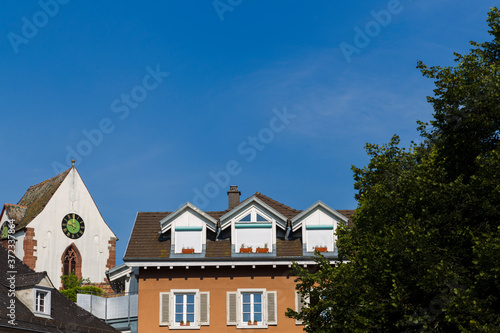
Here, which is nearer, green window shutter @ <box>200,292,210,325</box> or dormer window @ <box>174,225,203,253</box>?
green window shutter @ <box>200,292,210,325</box>

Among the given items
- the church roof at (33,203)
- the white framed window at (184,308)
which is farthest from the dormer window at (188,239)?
the church roof at (33,203)

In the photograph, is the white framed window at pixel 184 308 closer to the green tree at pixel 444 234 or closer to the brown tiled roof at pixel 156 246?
the brown tiled roof at pixel 156 246

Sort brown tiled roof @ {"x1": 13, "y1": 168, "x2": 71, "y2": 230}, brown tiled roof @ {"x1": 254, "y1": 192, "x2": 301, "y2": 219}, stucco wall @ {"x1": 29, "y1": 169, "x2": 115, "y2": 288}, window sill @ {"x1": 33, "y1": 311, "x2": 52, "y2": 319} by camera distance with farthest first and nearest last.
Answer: brown tiled roof @ {"x1": 13, "y1": 168, "x2": 71, "y2": 230}, stucco wall @ {"x1": 29, "y1": 169, "x2": 115, "y2": 288}, brown tiled roof @ {"x1": 254, "y1": 192, "x2": 301, "y2": 219}, window sill @ {"x1": 33, "y1": 311, "x2": 52, "y2": 319}

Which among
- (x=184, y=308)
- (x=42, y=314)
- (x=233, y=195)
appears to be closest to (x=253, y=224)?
(x=184, y=308)

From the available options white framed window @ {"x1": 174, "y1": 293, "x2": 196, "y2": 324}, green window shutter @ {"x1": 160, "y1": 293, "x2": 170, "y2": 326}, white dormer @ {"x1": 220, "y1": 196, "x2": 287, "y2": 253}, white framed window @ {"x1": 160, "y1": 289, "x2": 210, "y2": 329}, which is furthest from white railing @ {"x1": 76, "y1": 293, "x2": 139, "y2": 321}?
white dormer @ {"x1": 220, "y1": 196, "x2": 287, "y2": 253}

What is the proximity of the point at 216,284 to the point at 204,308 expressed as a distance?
1.20m

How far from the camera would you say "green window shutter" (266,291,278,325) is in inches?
1390

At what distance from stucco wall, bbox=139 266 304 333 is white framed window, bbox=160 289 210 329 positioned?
228 millimetres

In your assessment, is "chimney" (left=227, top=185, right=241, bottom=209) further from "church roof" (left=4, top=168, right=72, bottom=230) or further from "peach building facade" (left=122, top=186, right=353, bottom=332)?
"church roof" (left=4, top=168, right=72, bottom=230)

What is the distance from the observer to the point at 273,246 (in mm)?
36156

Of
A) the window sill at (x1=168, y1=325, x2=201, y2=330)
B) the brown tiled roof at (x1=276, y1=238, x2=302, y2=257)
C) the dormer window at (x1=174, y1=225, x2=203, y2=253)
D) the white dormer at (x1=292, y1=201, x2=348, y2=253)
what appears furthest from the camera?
the white dormer at (x1=292, y1=201, x2=348, y2=253)

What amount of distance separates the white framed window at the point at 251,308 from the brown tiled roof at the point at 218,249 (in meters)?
1.75

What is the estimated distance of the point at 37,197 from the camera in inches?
3738

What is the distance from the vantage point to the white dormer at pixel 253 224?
36.2 m
